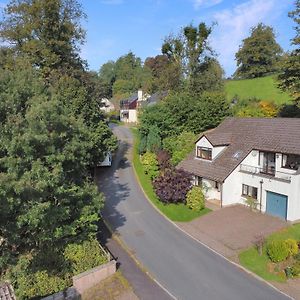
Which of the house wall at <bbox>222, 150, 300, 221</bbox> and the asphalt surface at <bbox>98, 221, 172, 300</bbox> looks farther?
the house wall at <bbox>222, 150, 300, 221</bbox>

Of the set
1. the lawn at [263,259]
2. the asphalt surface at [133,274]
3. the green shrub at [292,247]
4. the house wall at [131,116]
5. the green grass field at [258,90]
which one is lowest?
the asphalt surface at [133,274]

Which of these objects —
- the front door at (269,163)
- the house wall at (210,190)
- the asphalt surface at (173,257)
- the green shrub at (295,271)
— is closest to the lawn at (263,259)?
the green shrub at (295,271)


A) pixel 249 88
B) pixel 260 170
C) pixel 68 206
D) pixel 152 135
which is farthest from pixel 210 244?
pixel 249 88

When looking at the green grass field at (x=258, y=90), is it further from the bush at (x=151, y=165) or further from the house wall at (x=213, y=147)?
the bush at (x=151, y=165)

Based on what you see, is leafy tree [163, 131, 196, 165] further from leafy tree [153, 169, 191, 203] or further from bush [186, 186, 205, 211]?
bush [186, 186, 205, 211]

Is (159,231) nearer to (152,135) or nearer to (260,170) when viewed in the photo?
(260,170)

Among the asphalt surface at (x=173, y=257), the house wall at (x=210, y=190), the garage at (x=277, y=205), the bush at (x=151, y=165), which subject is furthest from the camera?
the bush at (x=151, y=165)

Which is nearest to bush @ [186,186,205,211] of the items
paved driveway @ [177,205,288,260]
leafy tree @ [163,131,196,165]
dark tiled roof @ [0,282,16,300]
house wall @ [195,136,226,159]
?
paved driveway @ [177,205,288,260]

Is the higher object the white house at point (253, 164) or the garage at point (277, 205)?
the white house at point (253, 164)

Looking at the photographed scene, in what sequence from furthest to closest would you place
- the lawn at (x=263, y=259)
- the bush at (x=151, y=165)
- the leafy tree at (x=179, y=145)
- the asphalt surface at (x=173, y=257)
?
1. the bush at (x=151, y=165)
2. the leafy tree at (x=179, y=145)
3. the lawn at (x=263, y=259)
4. the asphalt surface at (x=173, y=257)

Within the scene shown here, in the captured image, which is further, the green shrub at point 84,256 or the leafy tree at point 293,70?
the leafy tree at point 293,70
